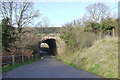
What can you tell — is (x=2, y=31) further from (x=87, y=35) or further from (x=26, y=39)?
(x=26, y=39)

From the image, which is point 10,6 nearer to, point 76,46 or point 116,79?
point 76,46

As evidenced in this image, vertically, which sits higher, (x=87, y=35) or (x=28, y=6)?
(x=28, y=6)

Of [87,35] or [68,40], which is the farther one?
[68,40]

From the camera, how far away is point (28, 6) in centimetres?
4134

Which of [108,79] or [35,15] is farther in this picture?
[35,15]

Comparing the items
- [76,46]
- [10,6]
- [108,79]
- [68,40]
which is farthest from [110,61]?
[10,6]

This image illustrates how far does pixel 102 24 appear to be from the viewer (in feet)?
101

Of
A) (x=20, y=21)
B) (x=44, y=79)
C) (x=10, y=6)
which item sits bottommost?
(x=44, y=79)

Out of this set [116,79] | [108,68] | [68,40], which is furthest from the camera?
[68,40]

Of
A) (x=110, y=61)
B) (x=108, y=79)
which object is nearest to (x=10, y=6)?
(x=110, y=61)

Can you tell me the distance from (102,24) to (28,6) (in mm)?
16401

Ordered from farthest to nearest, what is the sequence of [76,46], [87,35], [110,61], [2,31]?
[76,46]
[87,35]
[2,31]
[110,61]

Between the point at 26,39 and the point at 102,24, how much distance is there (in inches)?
637

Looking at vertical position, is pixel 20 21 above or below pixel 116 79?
above
